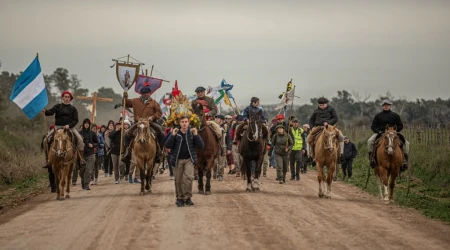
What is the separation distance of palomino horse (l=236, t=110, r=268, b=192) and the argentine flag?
640 centimetres

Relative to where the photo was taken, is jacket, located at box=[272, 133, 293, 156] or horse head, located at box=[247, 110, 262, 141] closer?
horse head, located at box=[247, 110, 262, 141]

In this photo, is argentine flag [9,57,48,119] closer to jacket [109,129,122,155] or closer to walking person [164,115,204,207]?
jacket [109,129,122,155]

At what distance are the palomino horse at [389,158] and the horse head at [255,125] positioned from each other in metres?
3.58

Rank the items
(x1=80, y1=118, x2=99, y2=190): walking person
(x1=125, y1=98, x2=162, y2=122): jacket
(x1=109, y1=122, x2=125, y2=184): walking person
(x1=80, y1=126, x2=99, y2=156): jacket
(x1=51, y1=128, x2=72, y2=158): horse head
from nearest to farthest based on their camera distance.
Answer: (x1=51, y1=128, x2=72, y2=158): horse head
(x1=125, y1=98, x2=162, y2=122): jacket
(x1=80, y1=118, x2=99, y2=190): walking person
(x1=80, y1=126, x2=99, y2=156): jacket
(x1=109, y1=122, x2=125, y2=184): walking person

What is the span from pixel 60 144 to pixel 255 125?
5.72 m

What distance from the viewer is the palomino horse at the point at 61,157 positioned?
17875mm

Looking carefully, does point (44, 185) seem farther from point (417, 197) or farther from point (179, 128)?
point (417, 197)

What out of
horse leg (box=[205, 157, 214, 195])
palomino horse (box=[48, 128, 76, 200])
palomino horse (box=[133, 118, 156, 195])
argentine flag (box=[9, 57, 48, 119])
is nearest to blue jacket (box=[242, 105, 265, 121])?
horse leg (box=[205, 157, 214, 195])

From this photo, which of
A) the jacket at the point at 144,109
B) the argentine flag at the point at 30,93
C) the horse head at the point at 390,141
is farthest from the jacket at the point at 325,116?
the argentine flag at the point at 30,93

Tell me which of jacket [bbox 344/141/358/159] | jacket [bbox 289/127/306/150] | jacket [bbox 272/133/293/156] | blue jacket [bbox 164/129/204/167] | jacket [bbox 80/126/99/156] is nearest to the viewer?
blue jacket [bbox 164/129/204/167]

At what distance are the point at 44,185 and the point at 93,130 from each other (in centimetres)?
273

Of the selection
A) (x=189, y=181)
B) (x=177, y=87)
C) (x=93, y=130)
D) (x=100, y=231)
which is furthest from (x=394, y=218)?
(x=93, y=130)

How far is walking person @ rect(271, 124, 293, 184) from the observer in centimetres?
2331

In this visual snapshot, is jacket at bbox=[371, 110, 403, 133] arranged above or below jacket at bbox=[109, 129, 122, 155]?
above
